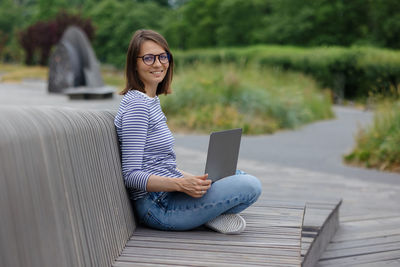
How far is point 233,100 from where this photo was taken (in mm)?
11102

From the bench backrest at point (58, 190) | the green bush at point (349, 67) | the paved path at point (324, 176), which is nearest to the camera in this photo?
the bench backrest at point (58, 190)

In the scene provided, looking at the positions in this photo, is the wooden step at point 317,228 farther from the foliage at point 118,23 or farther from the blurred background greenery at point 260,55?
the foliage at point 118,23

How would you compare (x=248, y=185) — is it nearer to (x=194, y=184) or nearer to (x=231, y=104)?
(x=194, y=184)

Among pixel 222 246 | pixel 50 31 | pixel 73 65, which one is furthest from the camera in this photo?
pixel 50 31

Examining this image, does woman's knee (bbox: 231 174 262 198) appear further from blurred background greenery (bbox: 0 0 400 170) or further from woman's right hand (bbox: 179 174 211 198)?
blurred background greenery (bbox: 0 0 400 170)

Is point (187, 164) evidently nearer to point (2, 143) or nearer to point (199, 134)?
point (199, 134)

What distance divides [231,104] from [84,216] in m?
8.89

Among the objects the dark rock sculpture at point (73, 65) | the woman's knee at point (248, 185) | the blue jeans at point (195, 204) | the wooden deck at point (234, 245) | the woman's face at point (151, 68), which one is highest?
the woman's face at point (151, 68)

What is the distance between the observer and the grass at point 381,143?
688 centimetres

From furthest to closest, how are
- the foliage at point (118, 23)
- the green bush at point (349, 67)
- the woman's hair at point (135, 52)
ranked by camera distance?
the foliage at point (118, 23), the green bush at point (349, 67), the woman's hair at point (135, 52)

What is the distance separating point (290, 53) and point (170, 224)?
18778 millimetres

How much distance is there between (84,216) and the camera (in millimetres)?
2127

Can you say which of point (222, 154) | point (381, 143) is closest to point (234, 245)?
point (222, 154)

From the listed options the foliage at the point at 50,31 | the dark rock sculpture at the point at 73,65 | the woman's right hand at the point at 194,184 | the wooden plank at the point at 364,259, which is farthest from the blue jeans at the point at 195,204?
the foliage at the point at 50,31
